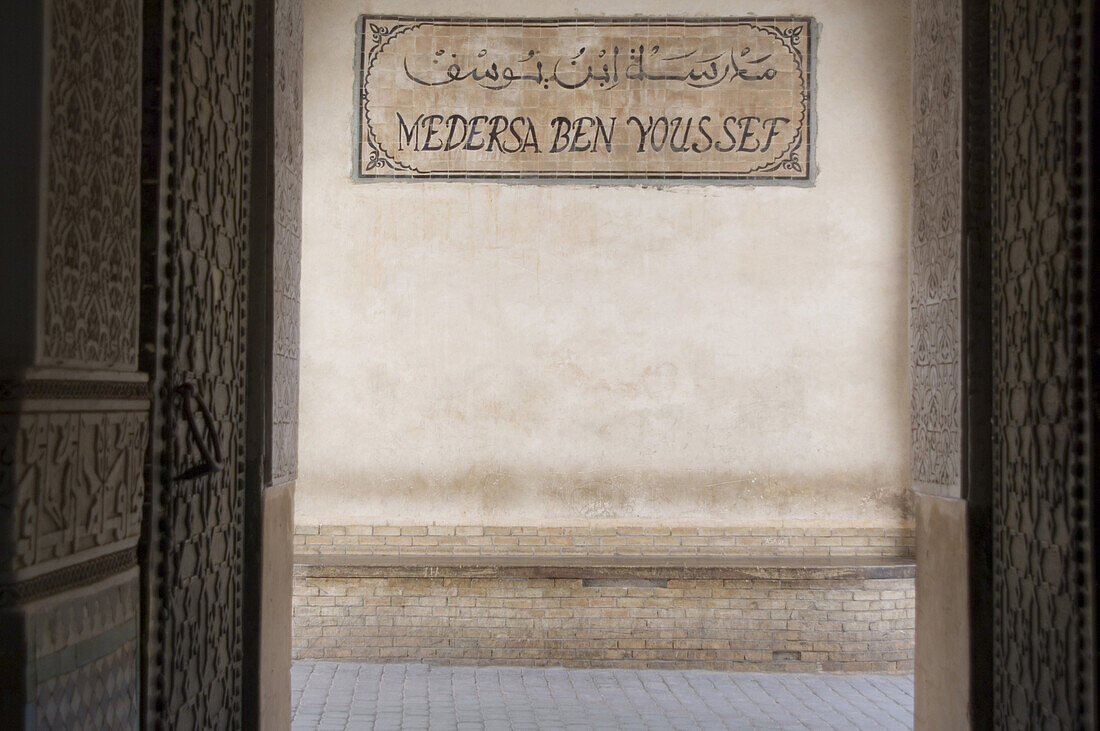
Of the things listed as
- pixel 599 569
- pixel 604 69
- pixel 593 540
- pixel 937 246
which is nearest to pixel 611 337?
pixel 593 540

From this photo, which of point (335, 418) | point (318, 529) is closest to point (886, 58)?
point (335, 418)

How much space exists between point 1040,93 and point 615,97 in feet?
12.0

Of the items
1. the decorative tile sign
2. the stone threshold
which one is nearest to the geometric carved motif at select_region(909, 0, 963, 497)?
the stone threshold

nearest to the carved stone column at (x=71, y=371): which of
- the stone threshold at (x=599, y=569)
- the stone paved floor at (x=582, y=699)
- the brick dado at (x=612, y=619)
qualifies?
the stone paved floor at (x=582, y=699)

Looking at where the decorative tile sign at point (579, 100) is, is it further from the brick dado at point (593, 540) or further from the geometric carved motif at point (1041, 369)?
the geometric carved motif at point (1041, 369)

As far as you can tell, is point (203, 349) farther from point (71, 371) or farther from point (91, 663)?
point (91, 663)

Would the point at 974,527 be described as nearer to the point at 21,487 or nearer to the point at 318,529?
the point at 21,487

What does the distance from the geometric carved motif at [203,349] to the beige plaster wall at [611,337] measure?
9.96ft

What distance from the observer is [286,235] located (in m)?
3.14

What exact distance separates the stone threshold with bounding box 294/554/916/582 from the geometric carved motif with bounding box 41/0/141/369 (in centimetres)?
364

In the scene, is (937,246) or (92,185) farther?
(937,246)

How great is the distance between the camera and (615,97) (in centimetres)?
593

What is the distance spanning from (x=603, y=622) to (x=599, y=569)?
0.34m

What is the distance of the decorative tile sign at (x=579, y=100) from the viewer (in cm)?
592
